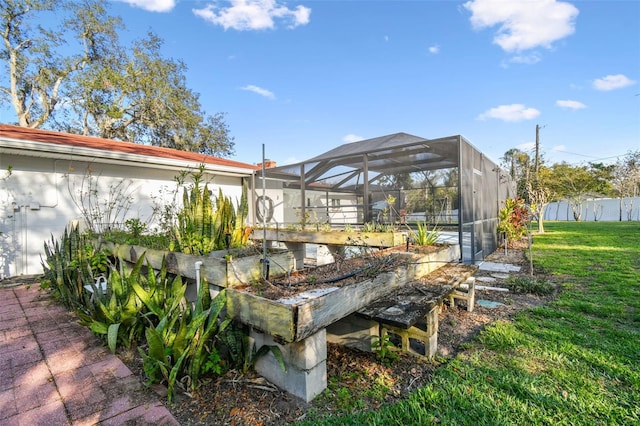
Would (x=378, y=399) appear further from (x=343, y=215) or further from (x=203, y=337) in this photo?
(x=343, y=215)

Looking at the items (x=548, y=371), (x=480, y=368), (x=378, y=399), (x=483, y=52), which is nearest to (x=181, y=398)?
(x=378, y=399)

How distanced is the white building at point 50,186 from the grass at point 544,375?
4.49m

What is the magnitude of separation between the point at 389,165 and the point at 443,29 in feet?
12.6

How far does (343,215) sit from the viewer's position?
26.6 feet

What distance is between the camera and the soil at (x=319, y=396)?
1719 mm

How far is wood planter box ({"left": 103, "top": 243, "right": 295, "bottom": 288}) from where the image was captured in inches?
91.2

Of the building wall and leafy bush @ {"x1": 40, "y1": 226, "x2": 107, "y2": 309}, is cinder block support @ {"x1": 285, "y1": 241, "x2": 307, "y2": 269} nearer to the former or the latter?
the building wall

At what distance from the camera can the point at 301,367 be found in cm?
181

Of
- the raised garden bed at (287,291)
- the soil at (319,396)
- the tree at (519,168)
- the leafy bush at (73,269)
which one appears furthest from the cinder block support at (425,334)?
the tree at (519,168)

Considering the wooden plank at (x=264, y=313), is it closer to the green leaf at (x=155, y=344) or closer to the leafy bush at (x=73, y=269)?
the green leaf at (x=155, y=344)

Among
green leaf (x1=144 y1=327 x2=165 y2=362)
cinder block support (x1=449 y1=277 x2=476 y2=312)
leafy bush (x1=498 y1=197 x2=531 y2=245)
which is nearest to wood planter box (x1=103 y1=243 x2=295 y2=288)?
green leaf (x1=144 y1=327 x2=165 y2=362)

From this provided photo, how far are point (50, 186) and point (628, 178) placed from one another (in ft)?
105

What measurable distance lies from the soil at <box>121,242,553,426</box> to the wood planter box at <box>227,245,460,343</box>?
42cm

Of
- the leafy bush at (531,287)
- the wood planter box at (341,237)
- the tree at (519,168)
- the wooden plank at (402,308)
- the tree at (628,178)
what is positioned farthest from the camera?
the tree at (628,178)
